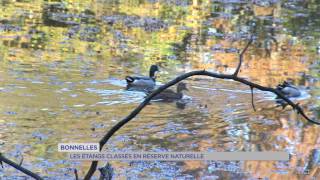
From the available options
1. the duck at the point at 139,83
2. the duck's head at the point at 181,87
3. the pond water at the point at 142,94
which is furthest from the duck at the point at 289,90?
the duck at the point at 139,83

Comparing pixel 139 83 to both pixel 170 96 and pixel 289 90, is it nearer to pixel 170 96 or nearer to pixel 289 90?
pixel 170 96

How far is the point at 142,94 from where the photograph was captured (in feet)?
38.0

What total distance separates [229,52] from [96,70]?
14.1 ft

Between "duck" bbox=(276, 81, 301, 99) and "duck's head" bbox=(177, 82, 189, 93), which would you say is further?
"duck" bbox=(276, 81, 301, 99)

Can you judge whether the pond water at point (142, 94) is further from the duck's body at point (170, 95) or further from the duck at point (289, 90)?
the duck's body at point (170, 95)

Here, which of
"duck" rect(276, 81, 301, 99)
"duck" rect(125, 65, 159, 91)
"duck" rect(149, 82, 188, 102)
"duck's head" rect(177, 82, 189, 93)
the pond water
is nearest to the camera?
the pond water

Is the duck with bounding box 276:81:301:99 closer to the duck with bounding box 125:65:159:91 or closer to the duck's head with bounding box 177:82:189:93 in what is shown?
the duck's head with bounding box 177:82:189:93

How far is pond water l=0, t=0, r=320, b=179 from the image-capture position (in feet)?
26.7

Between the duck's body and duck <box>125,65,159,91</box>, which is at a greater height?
duck <box>125,65,159,91</box>

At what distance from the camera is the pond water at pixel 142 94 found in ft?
26.7

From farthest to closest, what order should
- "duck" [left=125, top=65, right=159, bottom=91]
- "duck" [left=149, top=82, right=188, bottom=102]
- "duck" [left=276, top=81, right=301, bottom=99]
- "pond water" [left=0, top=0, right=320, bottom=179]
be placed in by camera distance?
1. "duck" [left=276, top=81, right=301, bottom=99]
2. "duck" [left=125, top=65, right=159, bottom=91]
3. "duck" [left=149, top=82, right=188, bottom=102]
4. "pond water" [left=0, top=0, right=320, bottom=179]

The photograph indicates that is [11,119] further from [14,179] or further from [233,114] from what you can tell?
[233,114]

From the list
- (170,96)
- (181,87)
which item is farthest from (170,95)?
(181,87)

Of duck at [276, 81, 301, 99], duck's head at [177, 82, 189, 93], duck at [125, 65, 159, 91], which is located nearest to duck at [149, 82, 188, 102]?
duck's head at [177, 82, 189, 93]
